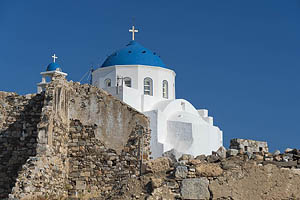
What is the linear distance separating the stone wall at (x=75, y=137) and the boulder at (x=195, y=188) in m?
5.32

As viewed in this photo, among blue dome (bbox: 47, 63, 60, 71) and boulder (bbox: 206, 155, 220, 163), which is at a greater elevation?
blue dome (bbox: 47, 63, 60, 71)

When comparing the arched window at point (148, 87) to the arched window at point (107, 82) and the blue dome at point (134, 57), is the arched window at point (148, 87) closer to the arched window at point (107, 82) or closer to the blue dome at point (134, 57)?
the blue dome at point (134, 57)

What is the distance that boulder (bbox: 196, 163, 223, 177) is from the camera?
721 centimetres

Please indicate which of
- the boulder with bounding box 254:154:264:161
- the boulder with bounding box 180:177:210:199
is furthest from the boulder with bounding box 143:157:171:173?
the boulder with bounding box 254:154:264:161

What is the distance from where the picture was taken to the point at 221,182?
7.14 m

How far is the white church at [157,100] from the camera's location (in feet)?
81.0

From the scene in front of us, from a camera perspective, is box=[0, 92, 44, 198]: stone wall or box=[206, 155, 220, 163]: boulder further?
box=[0, 92, 44, 198]: stone wall

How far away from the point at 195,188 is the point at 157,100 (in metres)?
20.1

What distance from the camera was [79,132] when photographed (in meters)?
13.0

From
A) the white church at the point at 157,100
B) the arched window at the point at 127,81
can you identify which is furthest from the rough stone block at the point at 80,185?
the arched window at the point at 127,81

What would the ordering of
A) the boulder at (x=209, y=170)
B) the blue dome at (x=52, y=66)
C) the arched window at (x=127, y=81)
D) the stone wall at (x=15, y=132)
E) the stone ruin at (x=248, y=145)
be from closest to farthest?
the boulder at (x=209, y=170)
the stone wall at (x=15, y=132)
the stone ruin at (x=248, y=145)
the arched window at (x=127, y=81)
the blue dome at (x=52, y=66)

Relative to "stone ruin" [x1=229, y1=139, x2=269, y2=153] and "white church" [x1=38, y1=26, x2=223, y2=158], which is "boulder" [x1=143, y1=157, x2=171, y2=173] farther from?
"white church" [x1=38, y1=26, x2=223, y2=158]

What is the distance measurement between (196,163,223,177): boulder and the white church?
1632 cm

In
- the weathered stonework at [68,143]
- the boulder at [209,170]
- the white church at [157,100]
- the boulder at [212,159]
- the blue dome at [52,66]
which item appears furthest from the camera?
the blue dome at [52,66]
